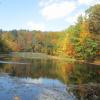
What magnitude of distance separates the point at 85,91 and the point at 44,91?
398 centimetres

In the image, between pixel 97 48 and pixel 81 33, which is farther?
pixel 81 33

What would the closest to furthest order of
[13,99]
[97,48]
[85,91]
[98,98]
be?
[13,99] → [98,98] → [85,91] → [97,48]

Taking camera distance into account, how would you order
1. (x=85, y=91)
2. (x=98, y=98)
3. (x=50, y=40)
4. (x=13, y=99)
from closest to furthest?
(x=13, y=99), (x=98, y=98), (x=85, y=91), (x=50, y=40)

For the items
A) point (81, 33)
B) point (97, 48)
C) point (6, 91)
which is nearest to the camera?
point (6, 91)

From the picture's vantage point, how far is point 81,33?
8362cm

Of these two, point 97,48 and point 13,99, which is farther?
point 97,48

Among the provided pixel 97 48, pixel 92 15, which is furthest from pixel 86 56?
pixel 92 15

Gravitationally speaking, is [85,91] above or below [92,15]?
below

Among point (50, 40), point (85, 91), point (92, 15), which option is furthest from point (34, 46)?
point (85, 91)

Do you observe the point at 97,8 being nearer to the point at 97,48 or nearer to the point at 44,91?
the point at 97,48

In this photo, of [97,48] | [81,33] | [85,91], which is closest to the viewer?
[85,91]

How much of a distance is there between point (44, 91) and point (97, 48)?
5008cm

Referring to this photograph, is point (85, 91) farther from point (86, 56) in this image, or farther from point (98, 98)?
point (86, 56)

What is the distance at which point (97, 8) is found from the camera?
77250 mm
